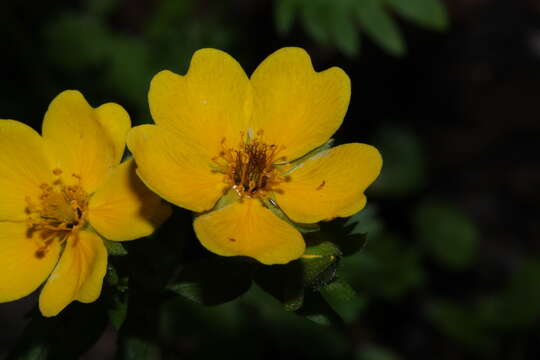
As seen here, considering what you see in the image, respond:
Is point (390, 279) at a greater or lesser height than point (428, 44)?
lesser

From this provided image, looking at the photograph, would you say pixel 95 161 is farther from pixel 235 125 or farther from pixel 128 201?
pixel 235 125

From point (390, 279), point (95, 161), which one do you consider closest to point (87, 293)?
point (95, 161)

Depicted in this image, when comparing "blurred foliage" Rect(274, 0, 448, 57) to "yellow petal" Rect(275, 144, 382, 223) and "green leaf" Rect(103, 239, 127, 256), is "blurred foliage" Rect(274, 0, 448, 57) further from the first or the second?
"green leaf" Rect(103, 239, 127, 256)

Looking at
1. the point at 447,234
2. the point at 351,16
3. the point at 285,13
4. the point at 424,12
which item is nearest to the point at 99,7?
the point at 285,13

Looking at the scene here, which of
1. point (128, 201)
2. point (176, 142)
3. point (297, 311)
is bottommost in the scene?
point (297, 311)

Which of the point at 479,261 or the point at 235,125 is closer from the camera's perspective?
the point at 235,125

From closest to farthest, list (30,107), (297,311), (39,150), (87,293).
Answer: (87,293) → (297,311) → (39,150) → (30,107)

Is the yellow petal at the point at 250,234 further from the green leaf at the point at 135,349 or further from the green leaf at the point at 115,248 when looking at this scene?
the green leaf at the point at 135,349
